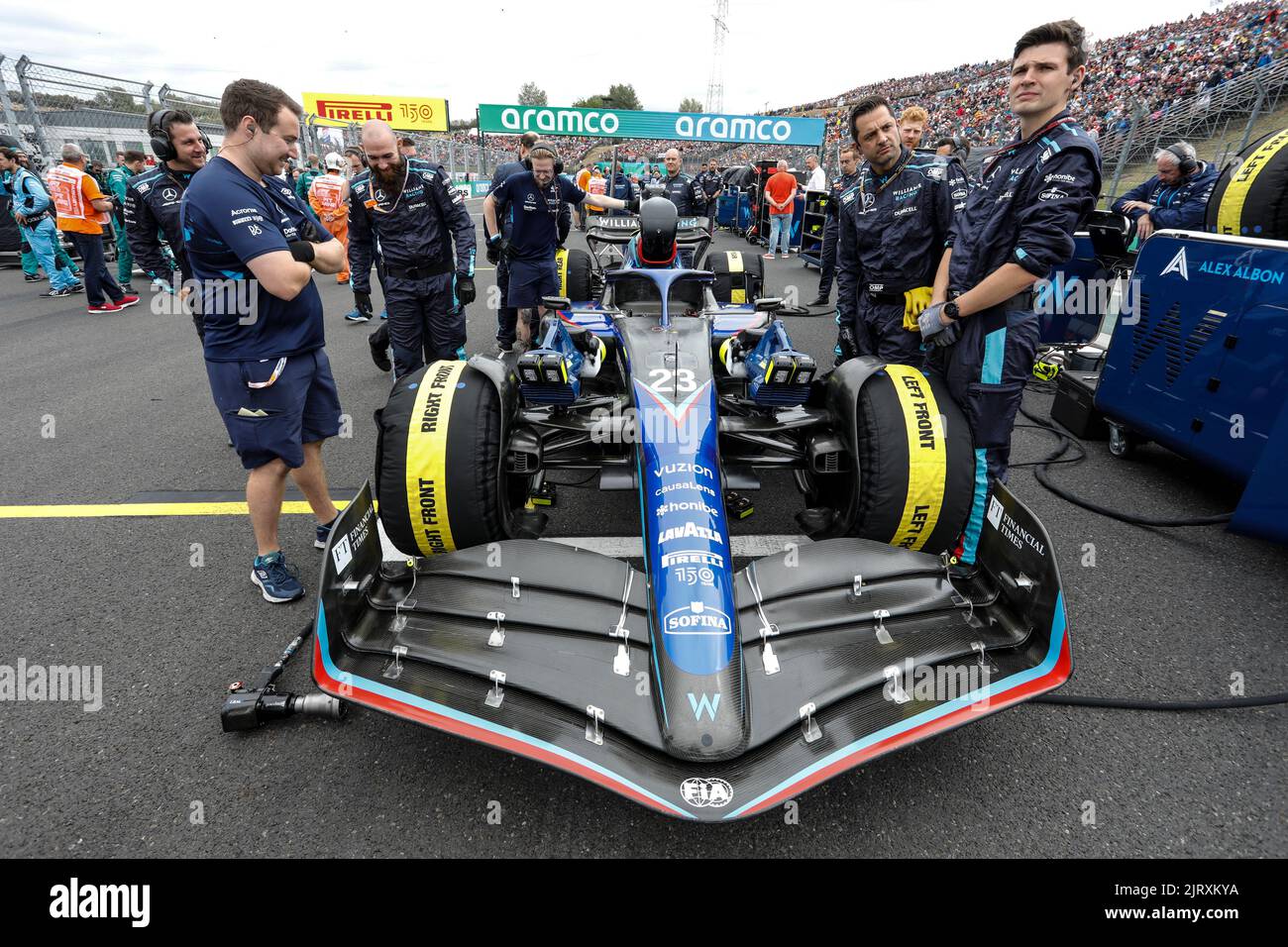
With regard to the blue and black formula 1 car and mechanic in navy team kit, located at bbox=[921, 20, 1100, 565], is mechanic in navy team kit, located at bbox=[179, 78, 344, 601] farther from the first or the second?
mechanic in navy team kit, located at bbox=[921, 20, 1100, 565]

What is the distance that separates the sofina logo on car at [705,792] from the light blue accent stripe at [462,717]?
0.13 feet

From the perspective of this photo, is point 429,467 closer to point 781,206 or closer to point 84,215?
point 84,215

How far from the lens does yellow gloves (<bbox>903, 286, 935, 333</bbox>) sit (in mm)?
3363

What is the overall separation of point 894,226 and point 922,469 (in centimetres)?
161

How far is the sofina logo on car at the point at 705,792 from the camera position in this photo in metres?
1.55

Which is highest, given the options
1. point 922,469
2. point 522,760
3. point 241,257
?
point 241,257

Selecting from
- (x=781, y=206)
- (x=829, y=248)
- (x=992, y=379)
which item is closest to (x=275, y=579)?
(x=992, y=379)

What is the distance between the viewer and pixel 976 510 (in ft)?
8.69

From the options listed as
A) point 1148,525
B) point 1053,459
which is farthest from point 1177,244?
point 1148,525

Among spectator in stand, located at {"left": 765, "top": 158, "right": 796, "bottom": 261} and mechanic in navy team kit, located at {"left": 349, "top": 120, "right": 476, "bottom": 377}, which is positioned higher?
spectator in stand, located at {"left": 765, "top": 158, "right": 796, "bottom": 261}

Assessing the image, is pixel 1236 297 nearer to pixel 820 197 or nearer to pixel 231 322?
pixel 231 322

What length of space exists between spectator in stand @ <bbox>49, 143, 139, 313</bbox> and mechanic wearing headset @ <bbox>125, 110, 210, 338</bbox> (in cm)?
520

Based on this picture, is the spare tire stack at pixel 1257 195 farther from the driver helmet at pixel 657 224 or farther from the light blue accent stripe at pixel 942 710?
the light blue accent stripe at pixel 942 710

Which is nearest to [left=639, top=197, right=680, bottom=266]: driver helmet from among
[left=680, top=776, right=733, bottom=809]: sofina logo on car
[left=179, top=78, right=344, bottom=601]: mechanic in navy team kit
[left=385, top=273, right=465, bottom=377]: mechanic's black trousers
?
[left=385, top=273, right=465, bottom=377]: mechanic's black trousers
